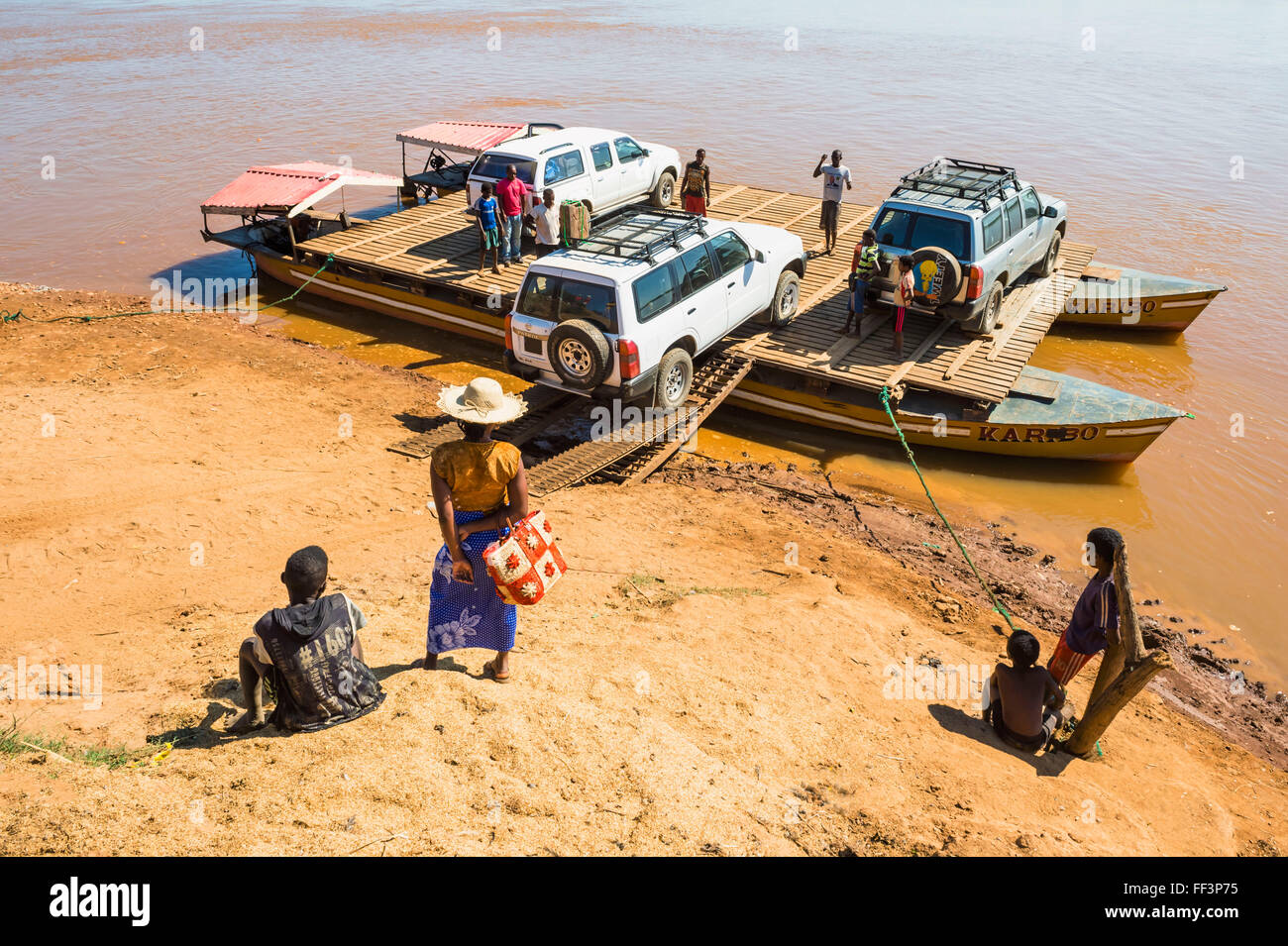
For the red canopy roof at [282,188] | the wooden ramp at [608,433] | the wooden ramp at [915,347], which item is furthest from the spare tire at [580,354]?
the red canopy roof at [282,188]

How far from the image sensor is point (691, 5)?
63188 mm

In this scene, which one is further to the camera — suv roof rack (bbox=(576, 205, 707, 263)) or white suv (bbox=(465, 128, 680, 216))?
white suv (bbox=(465, 128, 680, 216))

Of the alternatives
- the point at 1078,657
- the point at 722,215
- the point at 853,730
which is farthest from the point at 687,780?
the point at 722,215

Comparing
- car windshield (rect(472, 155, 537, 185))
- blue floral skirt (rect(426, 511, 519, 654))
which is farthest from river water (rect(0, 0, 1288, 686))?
blue floral skirt (rect(426, 511, 519, 654))

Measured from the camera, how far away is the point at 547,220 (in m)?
14.7

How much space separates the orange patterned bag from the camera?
5.24 m

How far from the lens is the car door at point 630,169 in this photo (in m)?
16.0

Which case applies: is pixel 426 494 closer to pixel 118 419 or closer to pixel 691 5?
pixel 118 419

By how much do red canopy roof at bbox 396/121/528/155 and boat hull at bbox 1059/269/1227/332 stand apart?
432 inches

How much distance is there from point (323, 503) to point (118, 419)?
365cm

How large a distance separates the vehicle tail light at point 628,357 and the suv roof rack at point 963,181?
4987 mm

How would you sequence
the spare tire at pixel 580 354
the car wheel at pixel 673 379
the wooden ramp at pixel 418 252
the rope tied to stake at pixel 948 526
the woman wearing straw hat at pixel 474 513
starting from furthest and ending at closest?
the wooden ramp at pixel 418 252 < the car wheel at pixel 673 379 < the spare tire at pixel 580 354 < the rope tied to stake at pixel 948 526 < the woman wearing straw hat at pixel 474 513

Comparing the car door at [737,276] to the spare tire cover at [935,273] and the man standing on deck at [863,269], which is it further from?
the spare tire cover at [935,273]

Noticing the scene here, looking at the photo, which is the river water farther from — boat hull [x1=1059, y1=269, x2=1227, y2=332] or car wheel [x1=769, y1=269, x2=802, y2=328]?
car wheel [x1=769, y1=269, x2=802, y2=328]
